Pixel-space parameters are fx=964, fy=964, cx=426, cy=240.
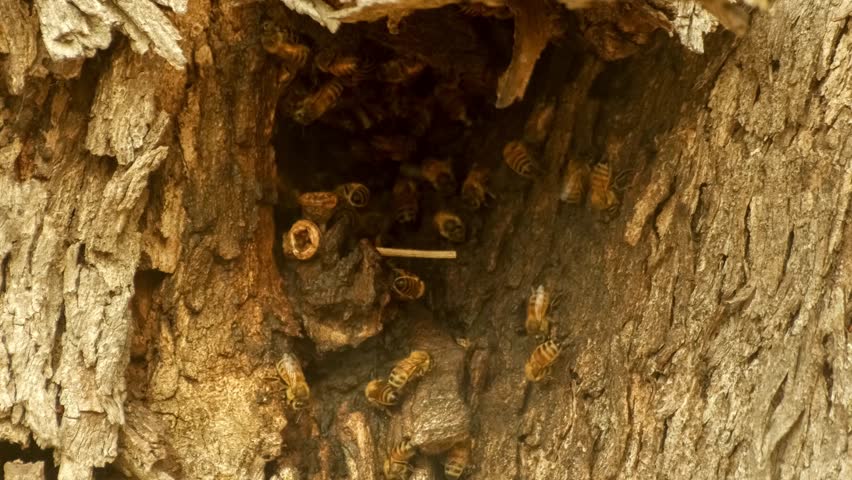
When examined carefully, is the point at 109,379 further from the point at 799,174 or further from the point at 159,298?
the point at 799,174

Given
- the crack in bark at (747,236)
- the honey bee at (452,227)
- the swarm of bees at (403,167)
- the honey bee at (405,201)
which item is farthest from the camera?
the honey bee at (405,201)

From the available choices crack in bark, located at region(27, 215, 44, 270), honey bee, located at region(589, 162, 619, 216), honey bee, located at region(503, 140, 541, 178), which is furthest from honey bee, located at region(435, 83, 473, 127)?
crack in bark, located at region(27, 215, 44, 270)

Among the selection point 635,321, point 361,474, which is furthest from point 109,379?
point 635,321

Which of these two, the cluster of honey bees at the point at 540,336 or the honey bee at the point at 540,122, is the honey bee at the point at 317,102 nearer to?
the honey bee at the point at 540,122

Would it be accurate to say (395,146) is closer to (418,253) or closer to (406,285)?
(418,253)

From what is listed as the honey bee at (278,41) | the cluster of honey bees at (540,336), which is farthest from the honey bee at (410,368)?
the honey bee at (278,41)

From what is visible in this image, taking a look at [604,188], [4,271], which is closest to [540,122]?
[604,188]
